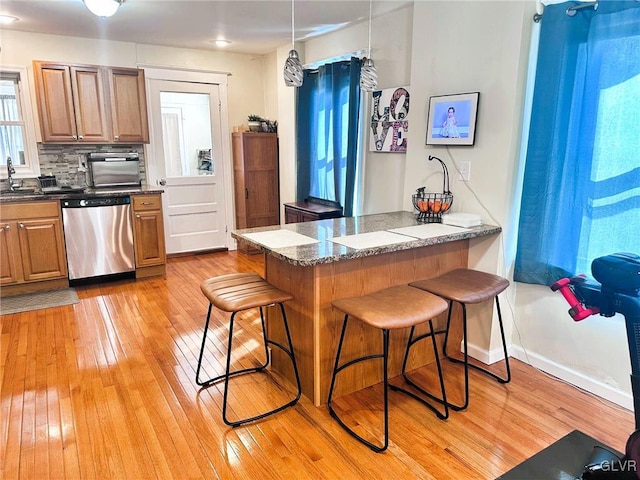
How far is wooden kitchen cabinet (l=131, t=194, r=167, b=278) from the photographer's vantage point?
4.31 m

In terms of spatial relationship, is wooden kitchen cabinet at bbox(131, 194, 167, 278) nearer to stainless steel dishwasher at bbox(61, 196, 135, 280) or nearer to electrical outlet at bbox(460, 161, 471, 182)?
stainless steel dishwasher at bbox(61, 196, 135, 280)

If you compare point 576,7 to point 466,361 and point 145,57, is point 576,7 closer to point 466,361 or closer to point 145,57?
point 466,361

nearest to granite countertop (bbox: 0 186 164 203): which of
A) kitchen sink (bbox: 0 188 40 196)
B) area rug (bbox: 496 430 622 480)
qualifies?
kitchen sink (bbox: 0 188 40 196)

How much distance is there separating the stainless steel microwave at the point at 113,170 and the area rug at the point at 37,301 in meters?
1.20

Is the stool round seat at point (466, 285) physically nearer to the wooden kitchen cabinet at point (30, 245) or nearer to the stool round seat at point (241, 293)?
the stool round seat at point (241, 293)

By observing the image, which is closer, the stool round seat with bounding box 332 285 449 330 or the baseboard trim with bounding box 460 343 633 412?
the stool round seat with bounding box 332 285 449 330

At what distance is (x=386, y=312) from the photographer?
1946 millimetres

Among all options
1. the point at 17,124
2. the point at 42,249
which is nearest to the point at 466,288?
the point at 42,249

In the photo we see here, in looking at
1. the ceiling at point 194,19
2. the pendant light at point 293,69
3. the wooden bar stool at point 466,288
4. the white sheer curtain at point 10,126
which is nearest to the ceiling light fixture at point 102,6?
the ceiling at point 194,19

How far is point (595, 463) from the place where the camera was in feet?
5.56

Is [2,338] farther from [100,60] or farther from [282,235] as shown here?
[100,60]

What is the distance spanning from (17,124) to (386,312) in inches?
170

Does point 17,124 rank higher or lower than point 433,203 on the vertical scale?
higher

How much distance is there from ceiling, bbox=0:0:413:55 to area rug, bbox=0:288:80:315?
95.1 inches
